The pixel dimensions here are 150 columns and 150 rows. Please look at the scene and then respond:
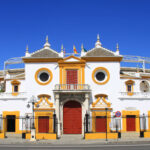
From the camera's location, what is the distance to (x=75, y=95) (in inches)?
1232

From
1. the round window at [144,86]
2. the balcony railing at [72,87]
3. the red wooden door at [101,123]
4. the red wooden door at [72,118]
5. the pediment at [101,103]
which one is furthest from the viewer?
the round window at [144,86]

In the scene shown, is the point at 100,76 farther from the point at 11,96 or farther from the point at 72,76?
the point at 11,96

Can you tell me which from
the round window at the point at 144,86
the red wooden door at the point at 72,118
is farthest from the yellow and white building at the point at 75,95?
the round window at the point at 144,86

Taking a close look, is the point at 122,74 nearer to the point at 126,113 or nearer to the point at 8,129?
the point at 126,113

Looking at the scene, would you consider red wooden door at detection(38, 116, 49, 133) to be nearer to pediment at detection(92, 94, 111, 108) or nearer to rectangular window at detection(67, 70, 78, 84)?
rectangular window at detection(67, 70, 78, 84)

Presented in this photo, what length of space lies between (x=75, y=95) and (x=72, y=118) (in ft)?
9.49

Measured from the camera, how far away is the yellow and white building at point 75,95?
31.1m

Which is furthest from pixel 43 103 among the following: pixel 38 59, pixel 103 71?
pixel 103 71

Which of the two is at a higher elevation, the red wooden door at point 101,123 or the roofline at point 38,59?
the roofline at point 38,59

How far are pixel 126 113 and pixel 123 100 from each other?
64.7 inches

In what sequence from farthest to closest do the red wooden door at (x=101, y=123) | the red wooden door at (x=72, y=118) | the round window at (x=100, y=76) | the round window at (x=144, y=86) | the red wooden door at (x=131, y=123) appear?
the round window at (x=144, y=86) → the round window at (x=100, y=76) → the red wooden door at (x=131, y=123) → the red wooden door at (x=72, y=118) → the red wooden door at (x=101, y=123)

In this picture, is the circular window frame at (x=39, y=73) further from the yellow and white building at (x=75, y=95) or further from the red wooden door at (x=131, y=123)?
the red wooden door at (x=131, y=123)

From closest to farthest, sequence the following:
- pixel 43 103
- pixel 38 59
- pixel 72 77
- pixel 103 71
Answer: pixel 43 103 → pixel 72 77 → pixel 38 59 → pixel 103 71

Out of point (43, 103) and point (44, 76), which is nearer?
point (43, 103)
